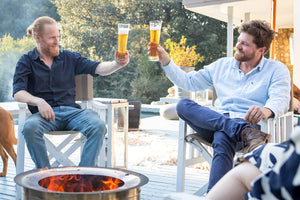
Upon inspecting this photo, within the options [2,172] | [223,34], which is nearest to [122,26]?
[2,172]

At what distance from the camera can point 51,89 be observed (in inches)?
107

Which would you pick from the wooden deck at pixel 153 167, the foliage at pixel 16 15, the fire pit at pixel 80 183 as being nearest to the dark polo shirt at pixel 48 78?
the wooden deck at pixel 153 167

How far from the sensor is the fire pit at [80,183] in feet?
4.29

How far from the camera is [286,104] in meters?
2.40

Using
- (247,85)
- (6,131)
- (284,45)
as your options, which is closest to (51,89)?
(6,131)

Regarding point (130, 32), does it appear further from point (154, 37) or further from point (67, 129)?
point (154, 37)

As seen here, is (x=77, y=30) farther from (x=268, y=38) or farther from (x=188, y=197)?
(x=188, y=197)

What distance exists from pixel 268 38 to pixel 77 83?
1.46m

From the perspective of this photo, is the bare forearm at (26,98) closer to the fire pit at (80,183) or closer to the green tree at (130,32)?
the fire pit at (80,183)

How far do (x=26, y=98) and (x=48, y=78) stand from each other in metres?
0.29

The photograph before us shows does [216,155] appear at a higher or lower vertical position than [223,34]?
lower

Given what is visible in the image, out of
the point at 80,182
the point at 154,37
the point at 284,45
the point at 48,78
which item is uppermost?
the point at 284,45

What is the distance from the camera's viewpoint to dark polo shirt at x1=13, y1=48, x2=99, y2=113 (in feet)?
8.64

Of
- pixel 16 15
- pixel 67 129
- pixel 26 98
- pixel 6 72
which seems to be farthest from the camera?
pixel 16 15
